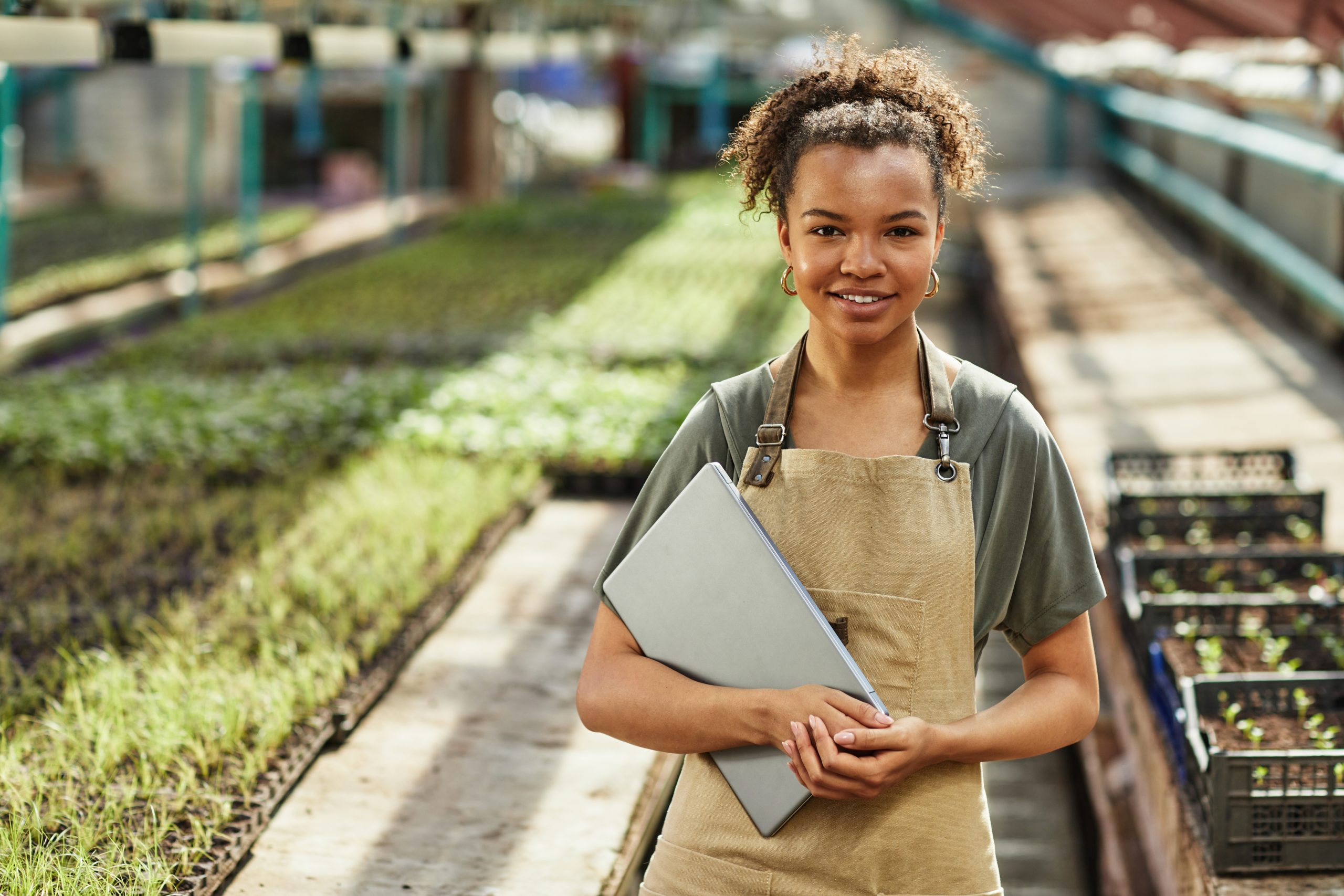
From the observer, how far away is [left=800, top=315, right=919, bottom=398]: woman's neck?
153cm

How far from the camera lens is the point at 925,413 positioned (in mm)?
1526

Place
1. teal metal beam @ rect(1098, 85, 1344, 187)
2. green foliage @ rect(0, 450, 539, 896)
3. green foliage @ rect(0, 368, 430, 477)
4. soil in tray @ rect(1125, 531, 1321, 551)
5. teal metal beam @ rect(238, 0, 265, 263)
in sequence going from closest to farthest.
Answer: green foliage @ rect(0, 450, 539, 896), soil in tray @ rect(1125, 531, 1321, 551), green foliage @ rect(0, 368, 430, 477), teal metal beam @ rect(1098, 85, 1344, 187), teal metal beam @ rect(238, 0, 265, 263)

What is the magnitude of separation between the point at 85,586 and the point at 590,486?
6.70 feet

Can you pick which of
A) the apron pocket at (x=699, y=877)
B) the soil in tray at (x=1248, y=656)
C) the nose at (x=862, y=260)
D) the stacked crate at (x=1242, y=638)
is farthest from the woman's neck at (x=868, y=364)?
the soil in tray at (x=1248, y=656)

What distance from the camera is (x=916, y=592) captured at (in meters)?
1.48

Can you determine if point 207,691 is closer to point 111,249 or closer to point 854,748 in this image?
point 854,748

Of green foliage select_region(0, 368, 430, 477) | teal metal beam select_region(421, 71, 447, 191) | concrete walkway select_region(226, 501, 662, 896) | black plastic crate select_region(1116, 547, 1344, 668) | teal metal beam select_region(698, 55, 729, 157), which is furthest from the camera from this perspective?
teal metal beam select_region(698, 55, 729, 157)

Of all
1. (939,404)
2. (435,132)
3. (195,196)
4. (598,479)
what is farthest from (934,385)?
(435,132)

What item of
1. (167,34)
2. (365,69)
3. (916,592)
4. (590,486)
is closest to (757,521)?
(916,592)

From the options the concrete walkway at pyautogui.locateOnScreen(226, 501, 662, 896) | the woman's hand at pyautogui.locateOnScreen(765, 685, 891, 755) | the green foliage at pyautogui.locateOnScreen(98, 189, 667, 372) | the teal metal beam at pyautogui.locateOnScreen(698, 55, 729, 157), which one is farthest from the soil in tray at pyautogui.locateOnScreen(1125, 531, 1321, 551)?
the teal metal beam at pyautogui.locateOnScreen(698, 55, 729, 157)

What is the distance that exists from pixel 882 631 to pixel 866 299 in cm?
36

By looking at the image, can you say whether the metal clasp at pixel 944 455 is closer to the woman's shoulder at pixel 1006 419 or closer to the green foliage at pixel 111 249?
the woman's shoulder at pixel 1006 419

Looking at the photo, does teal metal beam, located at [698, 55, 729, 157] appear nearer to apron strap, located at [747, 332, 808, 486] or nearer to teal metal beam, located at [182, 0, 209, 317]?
teal metal beam, located at [182, 0, 209, 317]

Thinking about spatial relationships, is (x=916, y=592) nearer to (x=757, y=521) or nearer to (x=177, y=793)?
(x=757, y=521)
